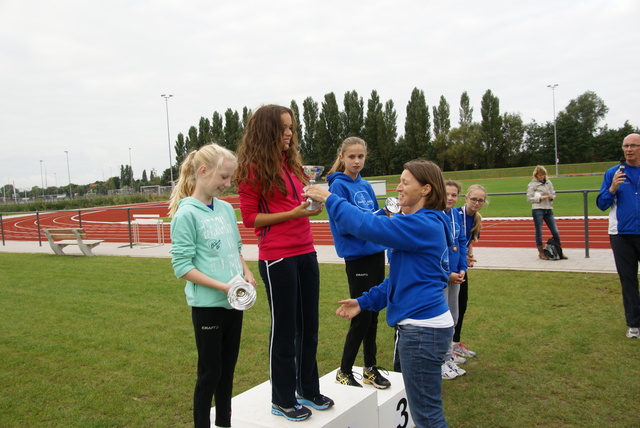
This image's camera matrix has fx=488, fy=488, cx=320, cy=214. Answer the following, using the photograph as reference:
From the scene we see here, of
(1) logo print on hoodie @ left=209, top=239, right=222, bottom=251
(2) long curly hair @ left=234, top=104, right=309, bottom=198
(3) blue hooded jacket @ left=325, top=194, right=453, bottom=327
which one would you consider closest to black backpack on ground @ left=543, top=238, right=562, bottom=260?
(3) blue hooded jacket @ left=325, top=194, right=453, bottom=327

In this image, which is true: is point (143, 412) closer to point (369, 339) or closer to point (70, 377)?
point (70, 377)

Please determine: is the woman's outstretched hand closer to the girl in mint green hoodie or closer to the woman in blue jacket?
the woman in blue jacket

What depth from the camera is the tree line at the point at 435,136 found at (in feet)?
217

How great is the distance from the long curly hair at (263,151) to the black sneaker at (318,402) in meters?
1.22

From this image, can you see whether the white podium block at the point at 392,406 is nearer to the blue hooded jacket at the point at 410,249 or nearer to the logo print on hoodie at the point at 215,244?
the blue hooded jacket at the point at 410,249

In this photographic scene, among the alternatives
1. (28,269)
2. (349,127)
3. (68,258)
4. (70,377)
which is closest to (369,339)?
(70,377)

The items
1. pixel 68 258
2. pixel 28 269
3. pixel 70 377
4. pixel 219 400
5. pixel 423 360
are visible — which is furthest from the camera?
pixel 68 258

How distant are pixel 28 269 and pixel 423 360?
10.4 meters

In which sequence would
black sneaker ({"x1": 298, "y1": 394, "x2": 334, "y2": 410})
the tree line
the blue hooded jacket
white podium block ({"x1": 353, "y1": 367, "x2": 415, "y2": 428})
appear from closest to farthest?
the blue hooded jacket, black sneaker ({"x1": 298, "y1": 394, "x2": 334, "y2": 410}), white podium block ({"x1": 353, "y1": 367, "x2": 415, "y2": 428}), the tree line

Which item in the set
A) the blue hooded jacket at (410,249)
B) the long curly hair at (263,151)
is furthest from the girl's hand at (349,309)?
the long curly hair at (263,151)

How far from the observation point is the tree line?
66.2m

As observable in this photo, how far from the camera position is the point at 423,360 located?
2230mm

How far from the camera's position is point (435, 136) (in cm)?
7112

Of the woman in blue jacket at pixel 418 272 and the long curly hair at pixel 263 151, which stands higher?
the long curly hair at pixel 263 151
